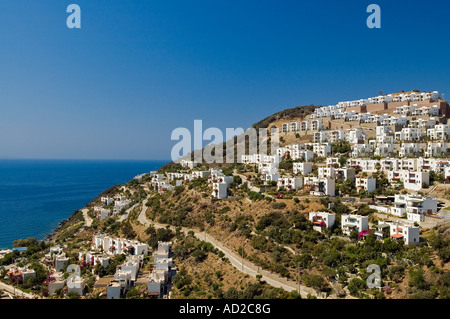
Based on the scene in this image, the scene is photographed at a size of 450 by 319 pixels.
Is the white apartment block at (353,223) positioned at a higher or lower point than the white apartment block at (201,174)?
lower

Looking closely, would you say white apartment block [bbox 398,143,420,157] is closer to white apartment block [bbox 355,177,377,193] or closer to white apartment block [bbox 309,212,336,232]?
white apartment block [bbox 355,177,377,193]

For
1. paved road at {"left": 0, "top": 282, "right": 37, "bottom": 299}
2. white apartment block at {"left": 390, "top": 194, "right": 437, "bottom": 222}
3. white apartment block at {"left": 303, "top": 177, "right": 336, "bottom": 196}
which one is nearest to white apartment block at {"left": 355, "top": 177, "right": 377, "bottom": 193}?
white apartment block at {"left": 303, "top": 177, "right": 336, "bottom": 196}

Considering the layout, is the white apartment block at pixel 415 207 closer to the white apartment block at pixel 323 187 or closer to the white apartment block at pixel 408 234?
the white apartment block at pixel 408 234

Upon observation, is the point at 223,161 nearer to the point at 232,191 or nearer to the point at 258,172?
the point at 258,172

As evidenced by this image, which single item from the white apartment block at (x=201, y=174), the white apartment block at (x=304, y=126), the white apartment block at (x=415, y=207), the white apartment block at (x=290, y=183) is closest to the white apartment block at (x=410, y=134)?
the white apartment block at (x=304, y=126)

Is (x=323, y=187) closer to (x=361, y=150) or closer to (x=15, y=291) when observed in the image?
(x=361, y=150)

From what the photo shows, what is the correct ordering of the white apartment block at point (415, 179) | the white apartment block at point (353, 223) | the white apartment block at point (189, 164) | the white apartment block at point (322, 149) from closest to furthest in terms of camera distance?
1. the white apartment block at point (353, 223)
2. the white apartment block at point (415, 179)
3. the white apartment block at point (322, 149)
4. the white apartment block at point (189, 164)
